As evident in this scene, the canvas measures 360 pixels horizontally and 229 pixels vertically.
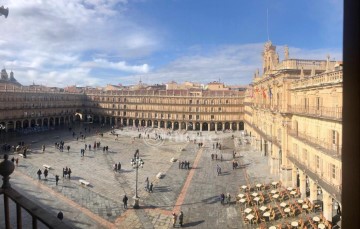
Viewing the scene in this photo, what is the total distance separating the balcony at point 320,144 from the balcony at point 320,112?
5.99ft

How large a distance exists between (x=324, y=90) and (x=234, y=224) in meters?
11.4

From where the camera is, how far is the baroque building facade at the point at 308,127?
19.2 meters

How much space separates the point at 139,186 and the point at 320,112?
54.7ft

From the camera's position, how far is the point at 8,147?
42.2 meters

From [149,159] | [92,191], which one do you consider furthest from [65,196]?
[149,159]

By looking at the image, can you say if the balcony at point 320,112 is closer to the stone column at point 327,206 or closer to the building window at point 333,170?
the building window at point 333,170

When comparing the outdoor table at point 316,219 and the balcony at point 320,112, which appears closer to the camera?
the balcony at point 320,112

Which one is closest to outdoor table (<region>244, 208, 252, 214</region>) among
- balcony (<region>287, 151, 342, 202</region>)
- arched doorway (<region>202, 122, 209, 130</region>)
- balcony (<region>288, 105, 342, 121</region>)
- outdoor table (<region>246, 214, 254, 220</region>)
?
outdoor table (<region>246, 214, 254, 220</region>)

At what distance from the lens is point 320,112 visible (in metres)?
21.7

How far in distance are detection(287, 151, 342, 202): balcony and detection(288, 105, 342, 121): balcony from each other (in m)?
4.13

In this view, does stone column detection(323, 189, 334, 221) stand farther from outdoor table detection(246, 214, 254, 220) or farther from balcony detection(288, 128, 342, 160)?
outdoor table detection(246, 214, 254, 220)

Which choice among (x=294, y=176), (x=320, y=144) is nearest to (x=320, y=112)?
(x=320, y=144)

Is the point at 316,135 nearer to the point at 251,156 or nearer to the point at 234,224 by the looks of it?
the point at 234,224

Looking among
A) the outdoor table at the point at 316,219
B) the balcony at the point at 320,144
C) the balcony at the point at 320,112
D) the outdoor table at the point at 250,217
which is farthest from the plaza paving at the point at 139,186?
the balcony at the point at 320,112
